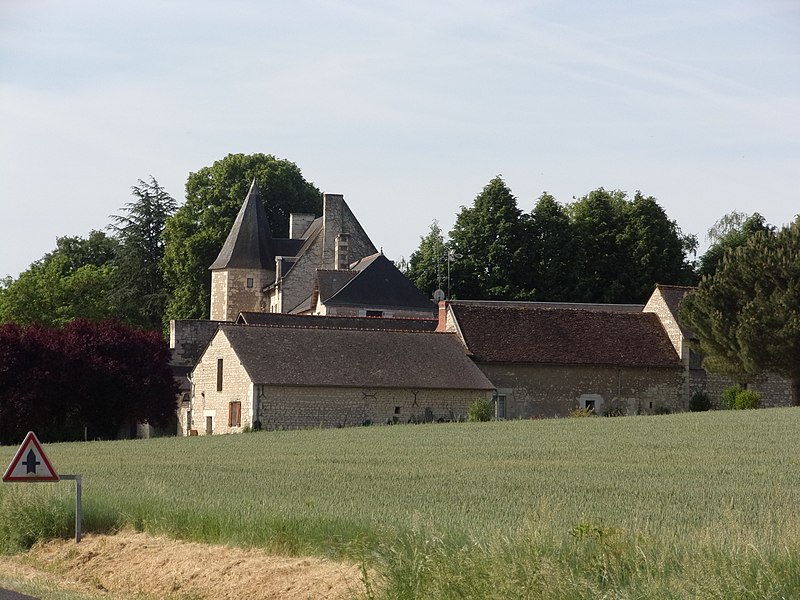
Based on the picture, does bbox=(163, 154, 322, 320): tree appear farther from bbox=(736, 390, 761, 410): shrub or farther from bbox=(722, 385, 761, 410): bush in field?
bbox=(736, 390, 761, 410): shrub

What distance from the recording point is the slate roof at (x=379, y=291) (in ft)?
196

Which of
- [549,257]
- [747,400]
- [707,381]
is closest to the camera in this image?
[747,400]

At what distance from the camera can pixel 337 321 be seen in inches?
2111

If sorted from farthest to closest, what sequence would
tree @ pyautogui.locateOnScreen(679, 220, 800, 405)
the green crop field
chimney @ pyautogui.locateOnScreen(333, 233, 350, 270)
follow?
1. chimney @ pyautogui.locateOnScreen(333, 233, 350, 270)
2. tree @ pyautogui.locateOnScreen(679, 220, 800, 405)
3. the green crop field

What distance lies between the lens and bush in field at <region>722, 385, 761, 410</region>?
148 feet

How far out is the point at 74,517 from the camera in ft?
52.3

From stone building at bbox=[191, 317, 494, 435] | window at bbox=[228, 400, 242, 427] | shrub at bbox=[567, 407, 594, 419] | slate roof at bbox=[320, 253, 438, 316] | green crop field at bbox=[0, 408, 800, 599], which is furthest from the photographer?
slate roof at bbox=[320, 253, 438, 316]

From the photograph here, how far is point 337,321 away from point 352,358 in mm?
8287

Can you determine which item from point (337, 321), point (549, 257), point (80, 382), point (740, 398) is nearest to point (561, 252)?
point (549, 257)

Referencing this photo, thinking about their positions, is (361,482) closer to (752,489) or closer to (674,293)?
(752,489)

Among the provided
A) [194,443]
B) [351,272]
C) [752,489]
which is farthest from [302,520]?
[351,272]

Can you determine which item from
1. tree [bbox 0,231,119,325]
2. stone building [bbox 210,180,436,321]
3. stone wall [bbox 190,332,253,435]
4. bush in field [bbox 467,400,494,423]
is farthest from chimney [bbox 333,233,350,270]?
bush in field [bbox 467,400,494,423]

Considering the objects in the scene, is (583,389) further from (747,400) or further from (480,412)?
(480,412)

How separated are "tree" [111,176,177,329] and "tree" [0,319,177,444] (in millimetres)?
25257
